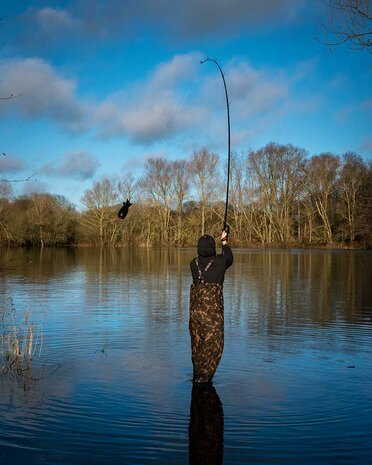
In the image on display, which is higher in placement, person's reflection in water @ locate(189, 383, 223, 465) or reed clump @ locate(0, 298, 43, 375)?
reed clump @ locate(0, 298, 43, 375)

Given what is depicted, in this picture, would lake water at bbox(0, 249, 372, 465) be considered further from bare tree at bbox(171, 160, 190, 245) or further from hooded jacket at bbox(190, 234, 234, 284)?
bare tree at bbox(171, 160, 190, 245)

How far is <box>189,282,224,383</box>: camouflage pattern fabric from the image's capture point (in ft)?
25.7

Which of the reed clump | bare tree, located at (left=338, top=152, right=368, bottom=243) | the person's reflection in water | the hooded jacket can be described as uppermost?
bare tree, located at (left=338, top=152, right=368, bottom=243)

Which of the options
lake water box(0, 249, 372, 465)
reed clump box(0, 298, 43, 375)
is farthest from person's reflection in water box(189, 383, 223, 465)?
reed clump box(0, 298, 43, 375)

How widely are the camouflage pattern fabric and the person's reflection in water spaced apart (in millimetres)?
498

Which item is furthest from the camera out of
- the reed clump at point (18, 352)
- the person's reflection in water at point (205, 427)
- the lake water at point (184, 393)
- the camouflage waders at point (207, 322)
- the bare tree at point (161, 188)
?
the bare tree at point (161, 188)

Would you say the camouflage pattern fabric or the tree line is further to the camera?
the tree line

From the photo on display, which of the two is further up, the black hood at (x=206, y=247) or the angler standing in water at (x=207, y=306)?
the black hood at (x=206, y=247)

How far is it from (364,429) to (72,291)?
17.0 meters

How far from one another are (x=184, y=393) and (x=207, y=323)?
1191mm

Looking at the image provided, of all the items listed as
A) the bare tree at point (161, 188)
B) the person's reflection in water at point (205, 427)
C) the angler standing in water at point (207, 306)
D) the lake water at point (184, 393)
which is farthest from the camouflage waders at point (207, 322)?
the bare tree at point (161, 188)

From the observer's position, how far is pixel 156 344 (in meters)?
11.8

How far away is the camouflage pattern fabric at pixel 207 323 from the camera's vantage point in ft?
25.7

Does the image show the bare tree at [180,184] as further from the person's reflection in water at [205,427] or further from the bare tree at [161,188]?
the person's reflection in water at [205,427]
